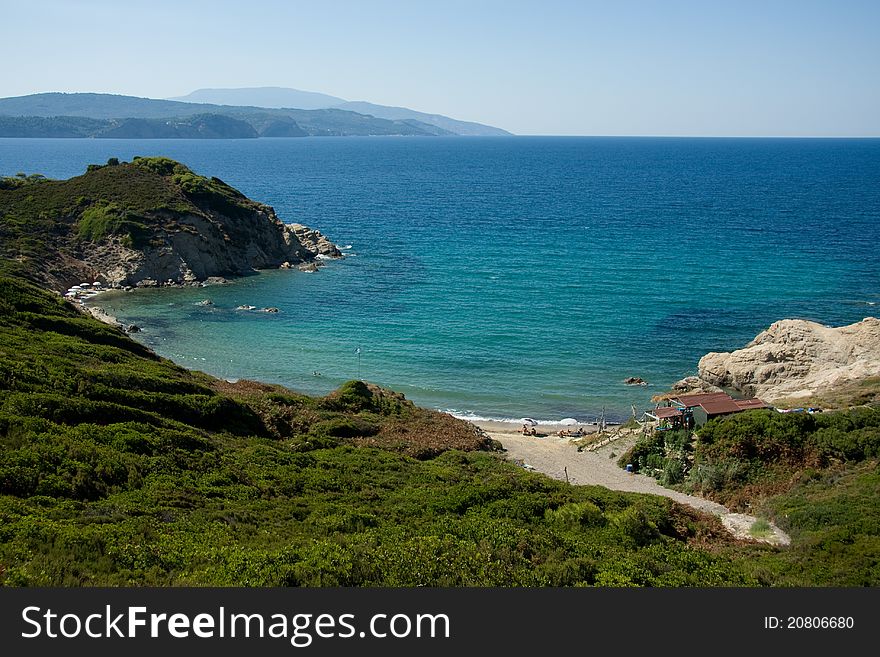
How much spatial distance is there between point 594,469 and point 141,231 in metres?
61.6

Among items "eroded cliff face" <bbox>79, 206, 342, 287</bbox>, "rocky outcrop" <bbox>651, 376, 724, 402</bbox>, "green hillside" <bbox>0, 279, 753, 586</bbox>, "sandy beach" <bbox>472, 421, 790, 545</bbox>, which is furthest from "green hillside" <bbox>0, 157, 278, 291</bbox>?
"rocky outcrop" <bbox>651, 376, 724, 402</bbox>

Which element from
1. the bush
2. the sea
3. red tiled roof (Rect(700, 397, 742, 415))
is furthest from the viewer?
the sea

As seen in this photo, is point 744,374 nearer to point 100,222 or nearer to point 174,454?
point 174,454

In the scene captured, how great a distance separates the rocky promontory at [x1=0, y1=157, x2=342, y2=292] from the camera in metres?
73.0

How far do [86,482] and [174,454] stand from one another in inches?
166

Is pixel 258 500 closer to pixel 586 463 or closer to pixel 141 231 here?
pixel 586 463

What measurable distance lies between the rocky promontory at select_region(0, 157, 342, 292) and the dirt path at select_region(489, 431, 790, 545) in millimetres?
50019

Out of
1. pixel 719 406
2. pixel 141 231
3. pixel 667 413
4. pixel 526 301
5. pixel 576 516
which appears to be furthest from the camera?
pixel 141 231

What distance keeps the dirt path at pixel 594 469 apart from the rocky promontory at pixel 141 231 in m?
50.0

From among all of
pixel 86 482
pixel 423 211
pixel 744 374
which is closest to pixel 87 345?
pixel 86 482

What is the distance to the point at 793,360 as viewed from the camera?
1833 inches

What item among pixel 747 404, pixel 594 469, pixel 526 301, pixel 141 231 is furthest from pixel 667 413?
pixel 141 231

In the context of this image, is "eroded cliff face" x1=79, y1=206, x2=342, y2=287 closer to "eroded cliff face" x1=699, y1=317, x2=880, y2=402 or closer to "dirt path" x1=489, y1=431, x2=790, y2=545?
"dirt path" x1=489, y1=431, x2=790, y2=545

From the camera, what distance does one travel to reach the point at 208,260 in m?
79.1
